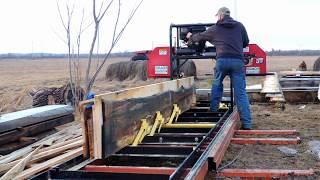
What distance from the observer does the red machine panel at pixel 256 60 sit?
12.1m

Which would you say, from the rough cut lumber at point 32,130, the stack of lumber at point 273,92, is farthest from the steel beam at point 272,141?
the stack of lumber at point 273,92

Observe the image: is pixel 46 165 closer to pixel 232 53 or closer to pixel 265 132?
pixel 265 132

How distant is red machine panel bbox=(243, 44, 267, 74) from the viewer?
12.1 meters

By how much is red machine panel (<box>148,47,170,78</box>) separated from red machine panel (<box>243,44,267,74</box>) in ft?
6.53

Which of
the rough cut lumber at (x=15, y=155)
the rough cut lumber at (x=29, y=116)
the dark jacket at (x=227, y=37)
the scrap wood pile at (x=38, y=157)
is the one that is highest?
the dark jacket at (x=227, y=37)

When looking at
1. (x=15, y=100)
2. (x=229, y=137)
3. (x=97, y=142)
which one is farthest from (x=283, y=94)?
(x=15, y=100)

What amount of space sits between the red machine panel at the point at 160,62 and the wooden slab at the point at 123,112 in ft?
12.0

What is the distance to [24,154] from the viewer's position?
662 centimetres

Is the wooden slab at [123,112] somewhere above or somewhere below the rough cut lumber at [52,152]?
above

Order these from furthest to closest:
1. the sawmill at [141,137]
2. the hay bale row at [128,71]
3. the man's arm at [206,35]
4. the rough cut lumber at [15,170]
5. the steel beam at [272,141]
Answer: the hay bale row at [128,71] < the man's arm at [206,35] < the steel beam at [272,141] < the rough cut lumber at [15,170] < the sawmill at [141,137]

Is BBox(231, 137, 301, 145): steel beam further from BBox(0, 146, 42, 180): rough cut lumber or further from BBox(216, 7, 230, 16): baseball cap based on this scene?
BBox(0, 146, 42, 180): rough cut lumber

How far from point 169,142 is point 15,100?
12.1 metres

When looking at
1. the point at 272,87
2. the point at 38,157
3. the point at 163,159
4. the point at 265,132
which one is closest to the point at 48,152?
the point at 38,157

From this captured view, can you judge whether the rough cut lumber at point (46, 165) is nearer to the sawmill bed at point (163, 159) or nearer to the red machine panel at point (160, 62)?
the sawmill bed at point (163, 159)
